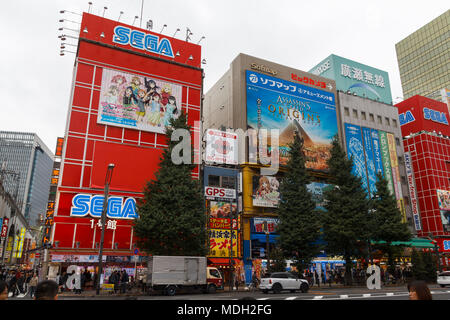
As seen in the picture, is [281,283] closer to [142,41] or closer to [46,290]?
[46,290]

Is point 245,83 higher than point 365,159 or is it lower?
higher

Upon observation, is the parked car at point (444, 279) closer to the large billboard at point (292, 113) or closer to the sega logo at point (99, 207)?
the large billboard at point (292, 113)

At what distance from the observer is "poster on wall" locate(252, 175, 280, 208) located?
41156mm

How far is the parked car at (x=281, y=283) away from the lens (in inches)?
920

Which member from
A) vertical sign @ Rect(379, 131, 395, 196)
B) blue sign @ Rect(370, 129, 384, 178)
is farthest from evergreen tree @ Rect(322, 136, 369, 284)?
vertical sign @ Rect(379, 131, 395, 196)

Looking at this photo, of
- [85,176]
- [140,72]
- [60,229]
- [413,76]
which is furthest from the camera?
[413,76]

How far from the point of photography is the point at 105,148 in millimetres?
34219

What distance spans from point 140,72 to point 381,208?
30.1 meters

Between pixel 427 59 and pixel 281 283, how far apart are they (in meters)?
104

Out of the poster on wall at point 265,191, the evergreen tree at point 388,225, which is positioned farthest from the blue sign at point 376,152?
the poster on wall at point 265,191

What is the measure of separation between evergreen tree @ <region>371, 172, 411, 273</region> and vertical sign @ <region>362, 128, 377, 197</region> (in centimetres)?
1733

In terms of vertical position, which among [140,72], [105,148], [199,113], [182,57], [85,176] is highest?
[182,57]

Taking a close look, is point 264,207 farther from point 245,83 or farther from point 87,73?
point 87,73

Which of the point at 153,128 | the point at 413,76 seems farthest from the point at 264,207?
the point at 413,76
